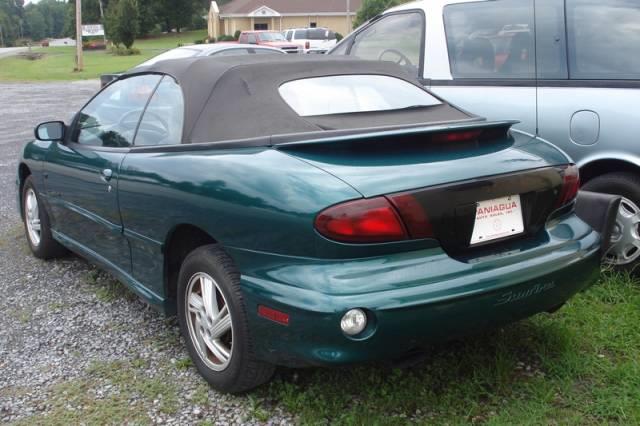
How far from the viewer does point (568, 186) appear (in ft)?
10.1

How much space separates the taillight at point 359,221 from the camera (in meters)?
2.47

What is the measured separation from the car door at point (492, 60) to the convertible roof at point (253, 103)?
79 centimetres

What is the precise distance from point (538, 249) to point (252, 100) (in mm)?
1544

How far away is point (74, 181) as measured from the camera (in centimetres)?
417

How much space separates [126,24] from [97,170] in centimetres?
5398

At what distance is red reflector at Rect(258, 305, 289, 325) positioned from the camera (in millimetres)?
2521

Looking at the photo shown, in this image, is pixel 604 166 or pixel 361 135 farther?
pixel 604 166

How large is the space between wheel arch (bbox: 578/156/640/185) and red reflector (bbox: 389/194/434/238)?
2.01m

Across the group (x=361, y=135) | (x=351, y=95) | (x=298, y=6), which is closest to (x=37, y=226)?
(x=351, y=95)

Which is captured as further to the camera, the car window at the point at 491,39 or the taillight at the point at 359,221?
the car window at the point at 491,39

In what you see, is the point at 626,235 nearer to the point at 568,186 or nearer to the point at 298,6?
the point at 568,186

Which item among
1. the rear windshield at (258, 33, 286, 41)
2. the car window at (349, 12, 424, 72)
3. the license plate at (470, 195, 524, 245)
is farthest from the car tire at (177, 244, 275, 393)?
the rear windshield at (258, 33, 286, 41)

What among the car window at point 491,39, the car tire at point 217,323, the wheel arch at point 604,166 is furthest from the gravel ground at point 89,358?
the car window at point 491,39

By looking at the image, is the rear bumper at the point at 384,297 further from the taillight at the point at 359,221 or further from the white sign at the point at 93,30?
the white sign at the point at 93,30
